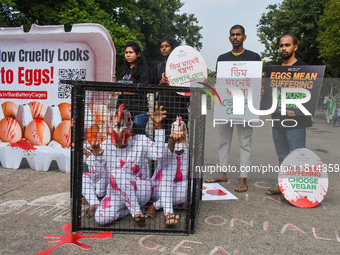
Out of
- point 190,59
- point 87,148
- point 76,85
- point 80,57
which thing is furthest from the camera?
point 80,57

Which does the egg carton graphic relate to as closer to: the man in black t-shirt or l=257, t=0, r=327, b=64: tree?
the man in black t-shirt

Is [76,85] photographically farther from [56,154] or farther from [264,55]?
[264,55]

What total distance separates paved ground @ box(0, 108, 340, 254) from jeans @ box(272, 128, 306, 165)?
195mm

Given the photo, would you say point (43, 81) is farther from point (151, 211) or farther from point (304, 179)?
point (304, 179)

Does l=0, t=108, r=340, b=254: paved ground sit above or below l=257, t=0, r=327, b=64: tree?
below

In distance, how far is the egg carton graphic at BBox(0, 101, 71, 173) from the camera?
4641mm

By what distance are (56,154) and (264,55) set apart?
26524 mm

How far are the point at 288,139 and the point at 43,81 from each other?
3.47m

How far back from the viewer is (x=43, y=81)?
15.3 feet

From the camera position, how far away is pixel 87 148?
2771 millimetres

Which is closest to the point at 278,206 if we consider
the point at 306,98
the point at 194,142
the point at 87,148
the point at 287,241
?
the point at 287,241

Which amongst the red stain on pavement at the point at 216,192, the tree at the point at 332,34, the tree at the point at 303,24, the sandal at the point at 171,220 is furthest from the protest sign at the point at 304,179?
the tree at the point at 303,24

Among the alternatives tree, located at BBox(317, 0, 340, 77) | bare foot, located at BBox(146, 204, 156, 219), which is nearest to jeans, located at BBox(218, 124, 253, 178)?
bare foot, located at BBox(146, 204, 156, 219)

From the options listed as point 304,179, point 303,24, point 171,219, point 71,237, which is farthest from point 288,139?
point 303,24
